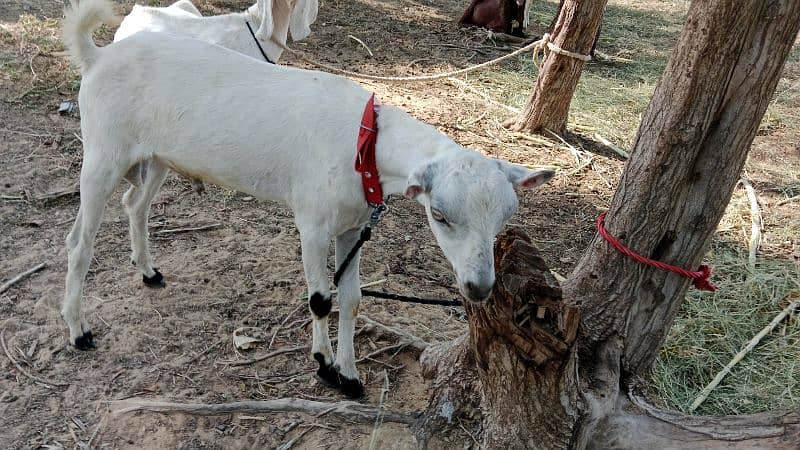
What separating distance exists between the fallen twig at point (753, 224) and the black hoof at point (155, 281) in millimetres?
4121

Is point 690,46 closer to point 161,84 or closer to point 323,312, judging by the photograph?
point 323,312

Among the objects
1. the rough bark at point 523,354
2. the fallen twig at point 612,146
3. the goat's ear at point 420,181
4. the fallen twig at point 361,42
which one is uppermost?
the goat's ear at point 420,181

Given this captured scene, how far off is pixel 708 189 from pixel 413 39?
7.64m

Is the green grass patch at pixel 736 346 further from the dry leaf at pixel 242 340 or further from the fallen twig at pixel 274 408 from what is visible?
the dry leaf at pixel 242 340

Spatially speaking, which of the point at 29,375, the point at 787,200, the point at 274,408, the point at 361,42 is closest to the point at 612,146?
the point at 787,200

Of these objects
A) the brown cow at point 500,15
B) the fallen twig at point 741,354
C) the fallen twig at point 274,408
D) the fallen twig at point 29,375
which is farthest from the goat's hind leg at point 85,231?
the brown cow at point 500,15

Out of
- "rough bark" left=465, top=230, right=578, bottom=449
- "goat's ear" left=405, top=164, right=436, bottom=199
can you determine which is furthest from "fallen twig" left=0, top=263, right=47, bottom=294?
"rough bark" left=465, top=230, right=578, bottom=449

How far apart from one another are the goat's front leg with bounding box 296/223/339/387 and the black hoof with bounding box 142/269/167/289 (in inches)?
46.8

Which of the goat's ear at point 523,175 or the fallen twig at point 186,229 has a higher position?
the goat's ear at point 523,175

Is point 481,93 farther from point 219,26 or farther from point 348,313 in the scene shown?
point 348,313

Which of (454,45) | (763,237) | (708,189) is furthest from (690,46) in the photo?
(454,45)

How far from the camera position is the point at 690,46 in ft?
8.99

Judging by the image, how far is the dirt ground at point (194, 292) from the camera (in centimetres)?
334

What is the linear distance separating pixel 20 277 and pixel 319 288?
2.12 meters
